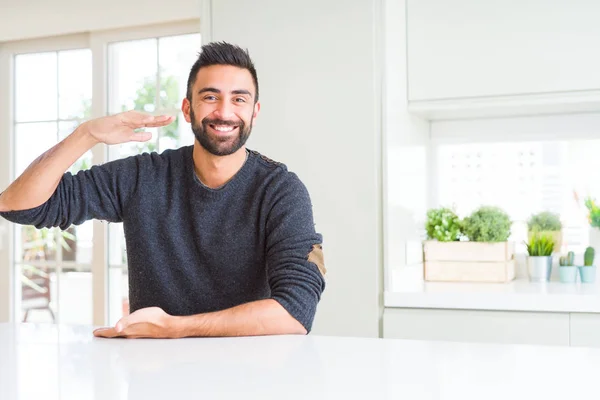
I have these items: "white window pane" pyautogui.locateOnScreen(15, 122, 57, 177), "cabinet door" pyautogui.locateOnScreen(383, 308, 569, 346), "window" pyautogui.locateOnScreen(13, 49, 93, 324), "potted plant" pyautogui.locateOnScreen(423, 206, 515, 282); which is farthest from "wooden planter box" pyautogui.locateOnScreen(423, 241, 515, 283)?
"white window pane" pyautogui.locateOnScreen(15, 122, 57, 177)

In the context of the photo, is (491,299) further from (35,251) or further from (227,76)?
(35,251)

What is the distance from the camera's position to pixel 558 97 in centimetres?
281

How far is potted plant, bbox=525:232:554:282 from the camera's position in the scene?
9.83ft

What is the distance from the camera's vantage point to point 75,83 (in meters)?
3.96

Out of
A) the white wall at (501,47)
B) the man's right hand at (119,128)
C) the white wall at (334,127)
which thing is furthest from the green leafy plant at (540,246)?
the man's right hand at (119,128)

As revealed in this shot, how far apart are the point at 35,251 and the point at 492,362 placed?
331cm

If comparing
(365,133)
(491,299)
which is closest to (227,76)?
(365,133)

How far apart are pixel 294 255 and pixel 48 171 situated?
0.62 m

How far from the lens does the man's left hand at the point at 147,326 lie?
4.99 ft

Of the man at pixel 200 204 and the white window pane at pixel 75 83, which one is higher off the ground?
the white window pane at pixel 75 83

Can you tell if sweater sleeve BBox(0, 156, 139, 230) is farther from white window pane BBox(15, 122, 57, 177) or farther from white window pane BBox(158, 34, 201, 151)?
white window pane BBox(15, 122, 57, 177)

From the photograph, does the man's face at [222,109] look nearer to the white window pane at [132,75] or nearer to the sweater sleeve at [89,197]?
the sweater sleeve at [89,197]

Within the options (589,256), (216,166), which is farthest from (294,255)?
(589,256)

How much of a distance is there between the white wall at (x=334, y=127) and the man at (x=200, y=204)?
0.81 metres
